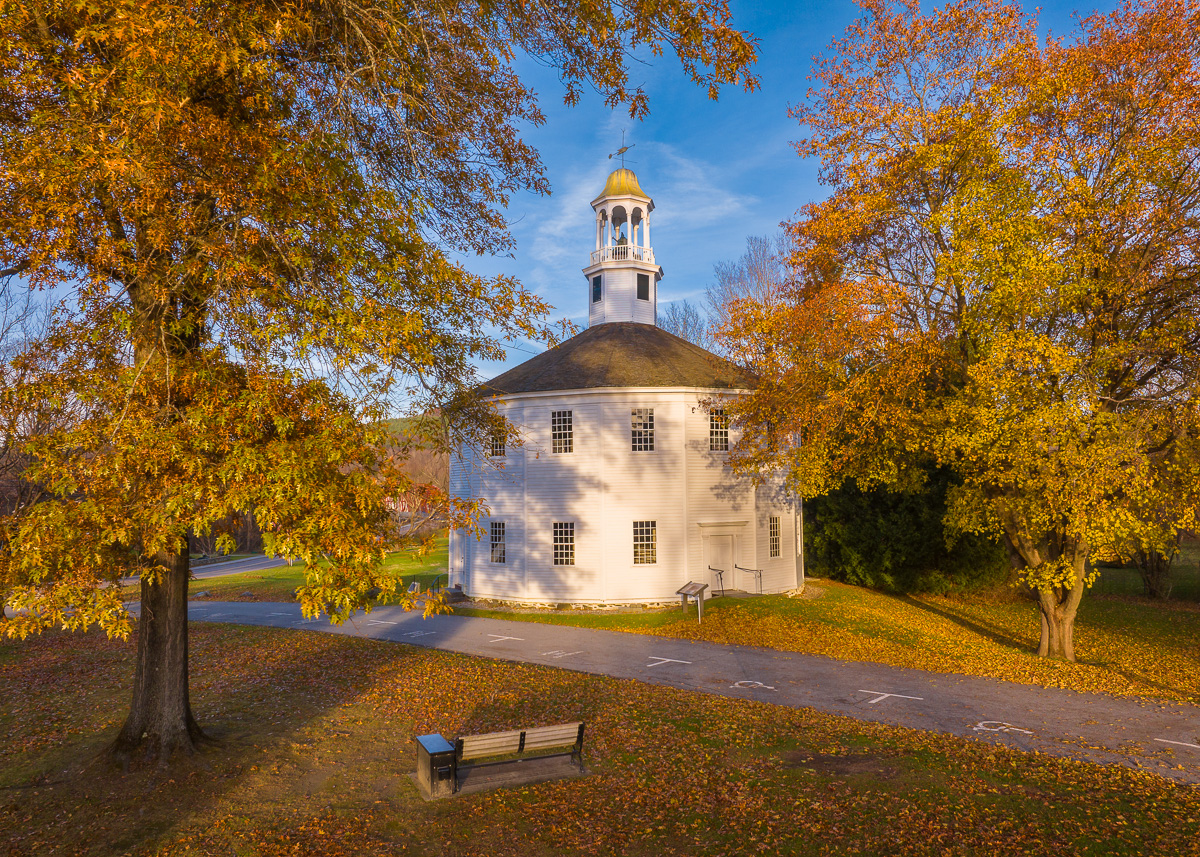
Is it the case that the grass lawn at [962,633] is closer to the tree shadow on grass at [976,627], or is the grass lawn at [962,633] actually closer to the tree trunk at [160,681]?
the tree shadow on grass at [976,627]

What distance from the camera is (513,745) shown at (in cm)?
909

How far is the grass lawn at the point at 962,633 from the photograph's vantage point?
52.8ft

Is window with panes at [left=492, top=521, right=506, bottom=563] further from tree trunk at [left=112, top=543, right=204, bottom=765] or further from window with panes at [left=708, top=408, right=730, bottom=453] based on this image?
tree trunk at [left=112, top=543, right=204, bottom=765]

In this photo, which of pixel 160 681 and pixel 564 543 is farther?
pixel 564 543

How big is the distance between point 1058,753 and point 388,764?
31.2 feet

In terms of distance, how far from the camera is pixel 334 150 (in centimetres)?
784

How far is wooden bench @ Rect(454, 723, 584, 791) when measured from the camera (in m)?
8.80

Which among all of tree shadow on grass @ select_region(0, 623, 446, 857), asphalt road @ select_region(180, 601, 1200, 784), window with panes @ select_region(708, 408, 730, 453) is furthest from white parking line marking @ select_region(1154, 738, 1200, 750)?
window with panes @ select_region(708, 408, 730, 453)

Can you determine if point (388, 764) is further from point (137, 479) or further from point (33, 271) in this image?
point (33, 271)

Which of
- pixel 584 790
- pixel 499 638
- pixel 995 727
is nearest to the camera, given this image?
pixel 584 790

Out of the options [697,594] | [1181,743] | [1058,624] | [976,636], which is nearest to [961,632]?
[976,636]

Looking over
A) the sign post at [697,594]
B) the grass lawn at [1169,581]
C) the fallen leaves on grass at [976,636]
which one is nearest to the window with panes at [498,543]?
the fallen leaves on grass at [976,636]

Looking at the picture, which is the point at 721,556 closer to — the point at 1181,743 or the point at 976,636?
the point at 976,636

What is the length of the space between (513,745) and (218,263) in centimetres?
654
